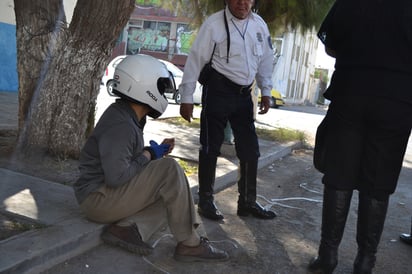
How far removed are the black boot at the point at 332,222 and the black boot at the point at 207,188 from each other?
1.17 m

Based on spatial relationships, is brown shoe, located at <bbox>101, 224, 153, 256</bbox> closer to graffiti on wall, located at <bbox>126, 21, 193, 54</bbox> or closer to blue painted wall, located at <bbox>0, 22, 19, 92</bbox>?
blue painted wall, located at <bbox>0, 22, 19, 92</bbox>

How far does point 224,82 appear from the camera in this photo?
3.93 m

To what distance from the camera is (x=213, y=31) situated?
390cm

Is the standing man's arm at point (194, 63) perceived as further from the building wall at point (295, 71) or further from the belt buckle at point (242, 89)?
the building wall at point (295, 71)

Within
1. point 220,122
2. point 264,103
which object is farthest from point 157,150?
point 264,103

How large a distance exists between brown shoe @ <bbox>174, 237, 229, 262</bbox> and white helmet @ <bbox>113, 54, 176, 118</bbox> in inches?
35.3

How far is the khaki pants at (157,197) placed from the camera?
3.00m

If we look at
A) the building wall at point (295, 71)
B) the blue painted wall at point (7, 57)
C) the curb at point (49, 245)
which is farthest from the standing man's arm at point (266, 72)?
the building wall at point (295, 71)

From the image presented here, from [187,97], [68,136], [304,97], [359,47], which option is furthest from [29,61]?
[304,97]

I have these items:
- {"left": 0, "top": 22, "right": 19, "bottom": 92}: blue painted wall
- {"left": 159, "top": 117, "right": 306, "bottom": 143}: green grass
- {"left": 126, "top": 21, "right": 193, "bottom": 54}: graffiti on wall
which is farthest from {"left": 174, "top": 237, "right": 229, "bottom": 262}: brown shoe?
{"left": 126, "top": 21, "right": 193, "bottom": 54}: graffiti on wall

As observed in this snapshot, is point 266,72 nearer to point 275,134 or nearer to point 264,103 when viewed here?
point 264,103

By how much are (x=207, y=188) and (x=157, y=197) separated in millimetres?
989

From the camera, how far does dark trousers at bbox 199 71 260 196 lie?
12.9 feet

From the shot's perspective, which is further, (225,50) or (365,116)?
(225,50)
